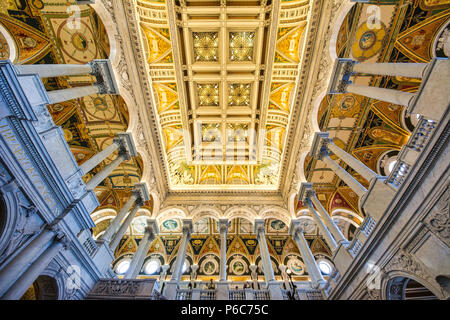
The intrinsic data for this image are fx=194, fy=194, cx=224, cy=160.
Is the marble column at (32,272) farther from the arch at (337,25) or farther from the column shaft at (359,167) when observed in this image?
the arch at (337,25)

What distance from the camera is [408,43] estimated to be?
8.62m

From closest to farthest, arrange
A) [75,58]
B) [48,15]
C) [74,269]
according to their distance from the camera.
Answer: [74,269] → [48,15] → [75,58]

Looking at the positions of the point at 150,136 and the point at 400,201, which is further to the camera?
the point at 150,136

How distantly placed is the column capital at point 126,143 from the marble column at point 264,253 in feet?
28.2

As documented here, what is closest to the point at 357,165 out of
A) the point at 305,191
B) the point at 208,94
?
the point at 305,191

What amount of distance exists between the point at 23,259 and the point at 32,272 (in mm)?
422

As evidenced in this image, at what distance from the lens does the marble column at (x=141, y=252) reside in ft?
30.7

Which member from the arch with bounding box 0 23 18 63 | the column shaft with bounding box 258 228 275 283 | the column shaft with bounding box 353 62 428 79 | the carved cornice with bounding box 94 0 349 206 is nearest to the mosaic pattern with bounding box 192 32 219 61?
the carved cornice with bounding box 94 0 349 206

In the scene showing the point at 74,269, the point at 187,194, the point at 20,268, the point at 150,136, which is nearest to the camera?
the point at 20,268

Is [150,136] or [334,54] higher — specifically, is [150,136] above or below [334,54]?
above

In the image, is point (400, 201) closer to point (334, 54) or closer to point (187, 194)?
point (334, 54)

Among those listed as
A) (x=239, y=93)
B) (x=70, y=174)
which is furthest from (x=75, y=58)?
(x=239, y=93)
